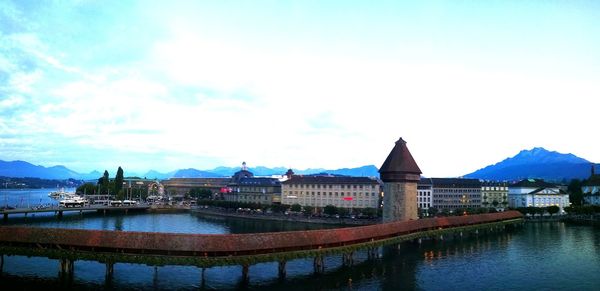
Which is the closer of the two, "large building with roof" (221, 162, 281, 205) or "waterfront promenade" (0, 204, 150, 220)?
"waterfront promenade" (0, 204, 150, 220)

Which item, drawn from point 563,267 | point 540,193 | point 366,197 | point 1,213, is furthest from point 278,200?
point 563,267

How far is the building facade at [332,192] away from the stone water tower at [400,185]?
117 feet

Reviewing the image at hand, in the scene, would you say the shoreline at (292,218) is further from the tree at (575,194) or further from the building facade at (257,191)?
the tree at (575,194)

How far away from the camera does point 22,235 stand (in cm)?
4478

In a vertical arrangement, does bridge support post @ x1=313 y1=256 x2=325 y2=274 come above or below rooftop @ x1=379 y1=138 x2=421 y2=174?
below

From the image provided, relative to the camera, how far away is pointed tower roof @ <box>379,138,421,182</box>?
79.7 metres

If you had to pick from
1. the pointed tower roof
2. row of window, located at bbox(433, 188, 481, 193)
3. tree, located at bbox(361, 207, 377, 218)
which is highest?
the pointed tower roof

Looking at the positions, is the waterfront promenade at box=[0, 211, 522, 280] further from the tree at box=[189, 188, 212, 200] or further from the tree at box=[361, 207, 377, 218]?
the tree at box=[189, 188, 212, 200]

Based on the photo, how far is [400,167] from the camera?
3132 inches

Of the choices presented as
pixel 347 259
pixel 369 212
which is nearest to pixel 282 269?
pixel 347 259

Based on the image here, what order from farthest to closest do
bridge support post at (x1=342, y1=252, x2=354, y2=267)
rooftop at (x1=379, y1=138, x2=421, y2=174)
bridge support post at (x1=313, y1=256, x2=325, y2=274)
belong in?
rooftop at (x1=379, y1=138, x2=421, y2=174)
bridge support post at (x1=342, y1=252, x2=354, y2=267)
bridge support post at (x1=313, y1=256, x2=325, y2=274)

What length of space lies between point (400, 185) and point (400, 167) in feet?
10.2

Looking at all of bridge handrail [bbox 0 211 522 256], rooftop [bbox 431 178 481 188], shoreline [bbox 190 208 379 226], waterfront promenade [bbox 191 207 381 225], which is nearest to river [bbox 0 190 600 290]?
bridge handrail [bbox 0 211 522 256]

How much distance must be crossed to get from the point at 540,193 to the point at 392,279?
357 ft
